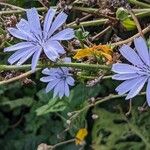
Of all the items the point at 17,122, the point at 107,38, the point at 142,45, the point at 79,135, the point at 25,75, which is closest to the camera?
the point at 142,45

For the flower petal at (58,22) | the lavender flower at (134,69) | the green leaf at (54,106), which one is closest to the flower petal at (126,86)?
the lavender flower at (134,69)

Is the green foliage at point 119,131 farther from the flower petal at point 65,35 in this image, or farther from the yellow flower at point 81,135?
the flower petal at point 65,35

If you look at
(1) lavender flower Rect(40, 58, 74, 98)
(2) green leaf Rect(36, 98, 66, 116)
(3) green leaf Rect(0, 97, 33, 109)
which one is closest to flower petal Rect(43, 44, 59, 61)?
(1) lavender flower Rect(40, 58, 74, 98)

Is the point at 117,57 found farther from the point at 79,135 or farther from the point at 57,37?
the point at 79,135

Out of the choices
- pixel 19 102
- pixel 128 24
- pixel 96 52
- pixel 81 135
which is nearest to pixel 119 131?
pixel 81 135

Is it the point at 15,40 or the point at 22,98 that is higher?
the point at 15,40

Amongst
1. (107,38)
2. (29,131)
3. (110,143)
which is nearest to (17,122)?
(29,131)

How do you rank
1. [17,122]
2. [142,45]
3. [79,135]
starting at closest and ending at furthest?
[142,45], [79,135], [17,122]
